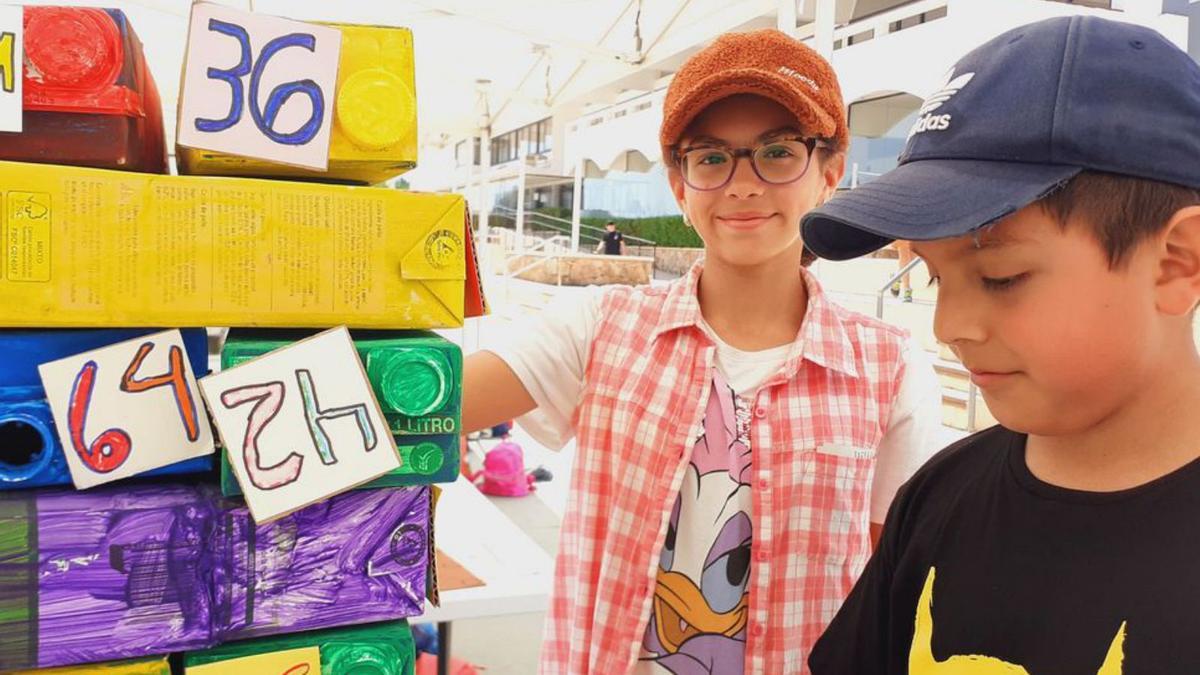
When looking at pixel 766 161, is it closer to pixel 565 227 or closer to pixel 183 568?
pixel 183 568

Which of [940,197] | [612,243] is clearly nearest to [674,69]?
[612,243]

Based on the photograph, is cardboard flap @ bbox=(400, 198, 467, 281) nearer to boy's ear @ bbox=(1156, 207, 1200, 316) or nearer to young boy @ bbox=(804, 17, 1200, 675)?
young boy @ bbox=(804, 17, 1200, 675)

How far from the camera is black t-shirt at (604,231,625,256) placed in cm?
643

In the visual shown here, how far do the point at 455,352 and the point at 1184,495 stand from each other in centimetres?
56

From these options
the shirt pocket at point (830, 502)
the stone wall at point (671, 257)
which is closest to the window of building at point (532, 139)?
the stone wall at point (671, 257)

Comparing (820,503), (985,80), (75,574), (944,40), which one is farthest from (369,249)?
(944,40)

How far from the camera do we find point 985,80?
25.6 inches

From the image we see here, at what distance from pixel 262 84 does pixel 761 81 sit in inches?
21.4

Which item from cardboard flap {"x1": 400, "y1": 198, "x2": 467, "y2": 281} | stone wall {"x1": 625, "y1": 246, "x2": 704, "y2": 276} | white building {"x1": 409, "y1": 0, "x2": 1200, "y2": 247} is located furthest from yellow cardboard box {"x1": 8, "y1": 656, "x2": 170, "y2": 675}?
stone wall {"x1": 625, "y1": 246, "x2": 704, "y2": 276}

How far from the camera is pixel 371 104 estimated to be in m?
0.71

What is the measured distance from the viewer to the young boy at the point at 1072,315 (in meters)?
0.59

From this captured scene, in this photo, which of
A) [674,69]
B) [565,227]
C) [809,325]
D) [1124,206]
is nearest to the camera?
[1124,206]

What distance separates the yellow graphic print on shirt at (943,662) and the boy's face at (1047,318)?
164 millimetres

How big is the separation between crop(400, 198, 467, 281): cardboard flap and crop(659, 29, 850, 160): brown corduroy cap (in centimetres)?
39
